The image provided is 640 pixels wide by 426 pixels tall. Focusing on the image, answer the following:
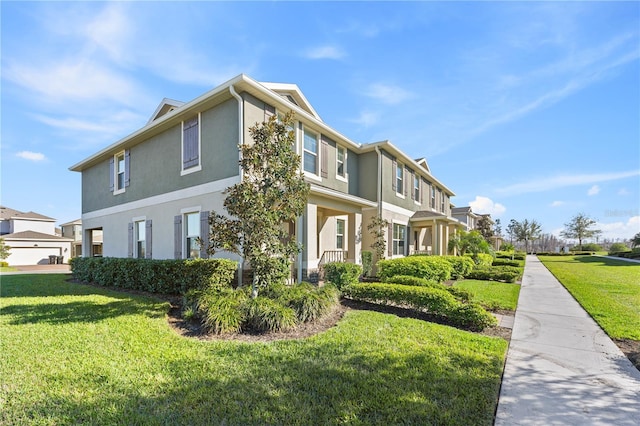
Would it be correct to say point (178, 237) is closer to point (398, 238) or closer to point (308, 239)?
point (308, 239)

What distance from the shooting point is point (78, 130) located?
12.1 m

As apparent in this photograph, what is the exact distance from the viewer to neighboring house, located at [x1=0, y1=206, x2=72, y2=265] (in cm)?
2823

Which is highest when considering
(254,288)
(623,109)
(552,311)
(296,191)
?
(623,109)

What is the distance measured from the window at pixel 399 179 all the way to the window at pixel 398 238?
201cm

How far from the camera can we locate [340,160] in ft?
46.1

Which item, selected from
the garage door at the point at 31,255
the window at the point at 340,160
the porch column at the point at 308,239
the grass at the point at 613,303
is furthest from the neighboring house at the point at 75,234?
the grass at the point at 613,303

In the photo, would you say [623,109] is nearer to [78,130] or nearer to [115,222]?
[78,130]

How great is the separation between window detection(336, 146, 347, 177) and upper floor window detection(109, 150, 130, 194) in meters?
9.96

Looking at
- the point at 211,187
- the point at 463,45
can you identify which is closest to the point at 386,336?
the point at 211,187

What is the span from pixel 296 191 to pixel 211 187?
165 inches

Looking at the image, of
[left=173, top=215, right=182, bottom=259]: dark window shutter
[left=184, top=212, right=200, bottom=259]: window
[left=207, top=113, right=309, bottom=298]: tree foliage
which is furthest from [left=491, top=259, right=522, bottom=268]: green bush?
[left=173, top=215, right=182, bottom=259]: dark window shutter

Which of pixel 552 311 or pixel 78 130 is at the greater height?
pixel 78 130

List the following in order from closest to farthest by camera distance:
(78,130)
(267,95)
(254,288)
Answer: (254,288), (267,95), (78,130)

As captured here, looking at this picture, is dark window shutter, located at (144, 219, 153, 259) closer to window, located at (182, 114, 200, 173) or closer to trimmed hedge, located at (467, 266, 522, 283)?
window, located at (182, 114, 200, 173)
